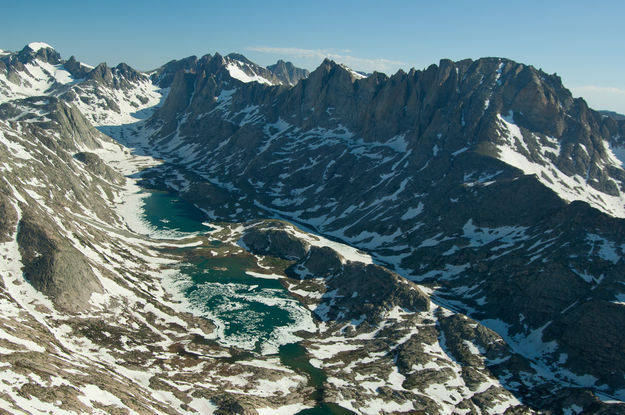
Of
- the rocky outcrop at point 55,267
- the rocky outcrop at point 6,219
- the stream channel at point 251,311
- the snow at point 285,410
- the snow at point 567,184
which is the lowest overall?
the snow at point 285,410

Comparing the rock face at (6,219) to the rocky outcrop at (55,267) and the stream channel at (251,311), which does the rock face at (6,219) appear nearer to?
the rocky outcrop at (55,267)

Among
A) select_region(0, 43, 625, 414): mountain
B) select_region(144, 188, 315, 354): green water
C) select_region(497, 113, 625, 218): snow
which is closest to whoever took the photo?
select_region(0, 43, 625, 414): mountain

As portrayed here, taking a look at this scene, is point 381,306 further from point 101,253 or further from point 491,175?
point 491,175

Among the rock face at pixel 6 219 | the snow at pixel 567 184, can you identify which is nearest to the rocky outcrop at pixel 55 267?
the rock face at pixel 6 219

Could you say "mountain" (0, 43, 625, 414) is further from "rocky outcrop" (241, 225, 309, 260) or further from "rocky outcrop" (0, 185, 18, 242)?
A: "rocky outcrop" (241, 225, 309, 260)

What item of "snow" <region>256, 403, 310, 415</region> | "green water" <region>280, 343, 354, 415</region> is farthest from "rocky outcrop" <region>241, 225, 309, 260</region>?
"snow" <region>256, 403, 310, 415</region>

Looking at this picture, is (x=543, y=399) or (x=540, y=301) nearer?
(x=543, y=399)

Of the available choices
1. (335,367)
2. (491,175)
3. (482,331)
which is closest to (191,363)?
(335,367)

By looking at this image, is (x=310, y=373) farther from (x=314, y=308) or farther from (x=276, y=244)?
(x=276, y=244)
